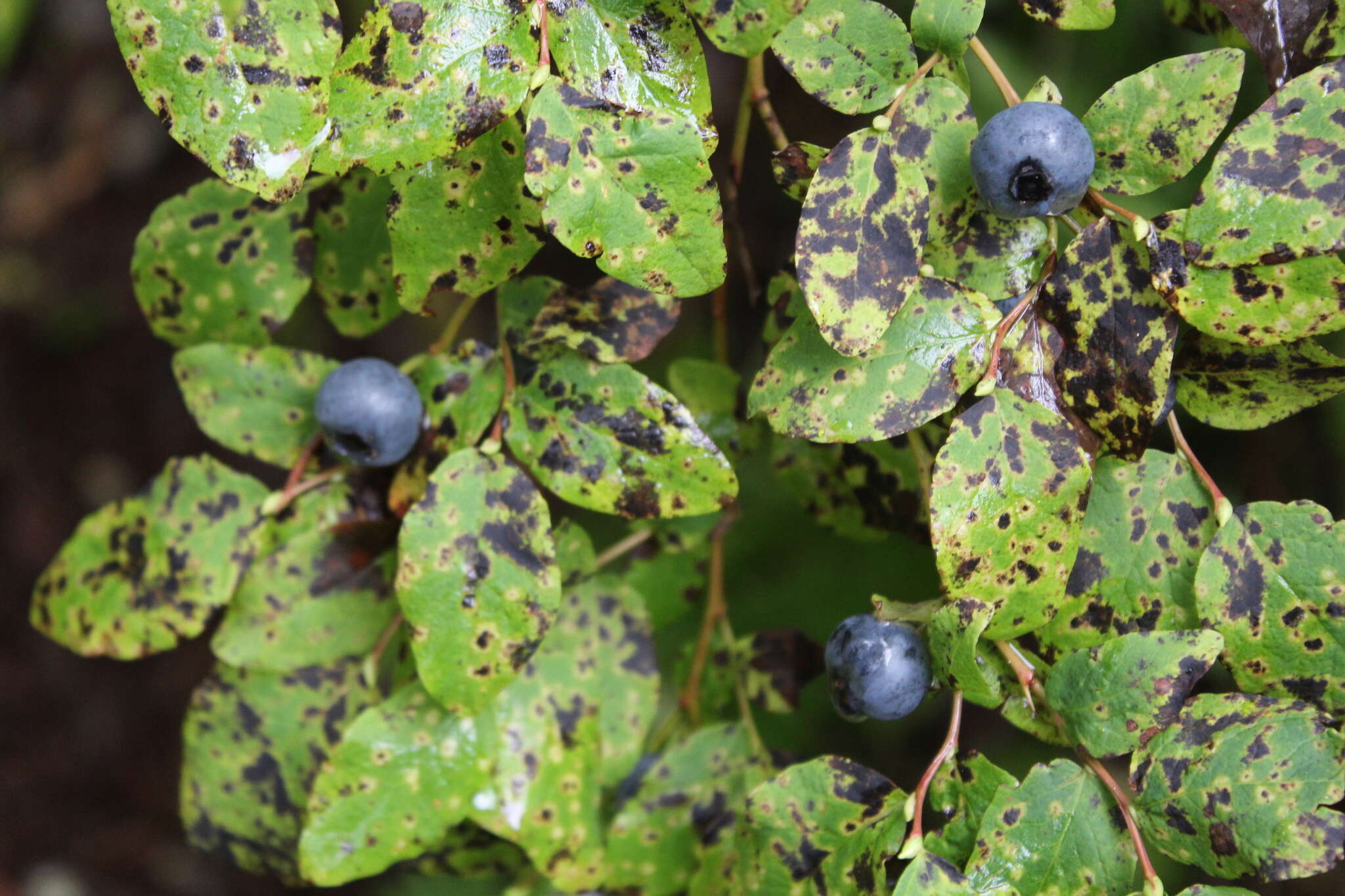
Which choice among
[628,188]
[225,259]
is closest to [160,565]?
[225,259]

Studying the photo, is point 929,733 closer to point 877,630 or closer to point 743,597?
point 743,597

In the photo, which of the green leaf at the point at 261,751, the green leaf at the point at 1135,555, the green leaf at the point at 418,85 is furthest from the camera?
the green leaf at the point at 261,751

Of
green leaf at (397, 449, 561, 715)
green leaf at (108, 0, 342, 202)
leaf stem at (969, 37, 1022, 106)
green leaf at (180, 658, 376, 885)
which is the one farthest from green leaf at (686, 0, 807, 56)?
green leaf at (180, 658, 376, 885)

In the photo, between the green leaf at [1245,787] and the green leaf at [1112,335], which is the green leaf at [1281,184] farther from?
the green leaf at [1245,787]

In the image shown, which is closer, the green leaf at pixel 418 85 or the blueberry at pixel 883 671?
the green leaf at pixel 418 85

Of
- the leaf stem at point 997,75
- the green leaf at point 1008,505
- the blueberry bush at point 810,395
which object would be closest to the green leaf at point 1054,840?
the blueberry bush at point 810,395

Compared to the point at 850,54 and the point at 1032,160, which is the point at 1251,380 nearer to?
the point at 1032,160

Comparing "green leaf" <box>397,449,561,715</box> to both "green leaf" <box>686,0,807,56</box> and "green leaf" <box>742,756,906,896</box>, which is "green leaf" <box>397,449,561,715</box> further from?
"green leaf" <box>686,0,807,56</box>
